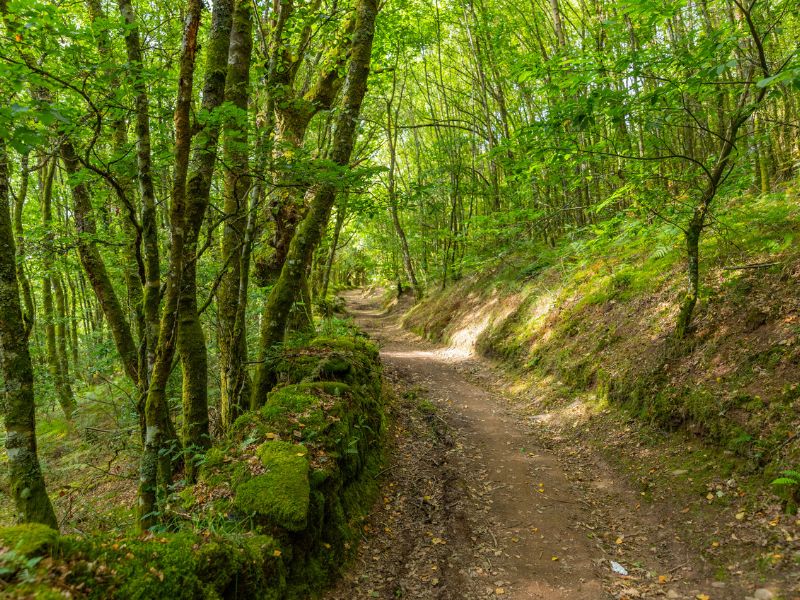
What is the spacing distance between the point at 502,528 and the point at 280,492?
286 centimetres

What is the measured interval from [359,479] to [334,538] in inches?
49.6

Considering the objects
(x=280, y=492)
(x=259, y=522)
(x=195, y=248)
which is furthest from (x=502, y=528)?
(x=195, y=248)


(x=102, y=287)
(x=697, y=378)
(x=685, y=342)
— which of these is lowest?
(x=697, y=378)

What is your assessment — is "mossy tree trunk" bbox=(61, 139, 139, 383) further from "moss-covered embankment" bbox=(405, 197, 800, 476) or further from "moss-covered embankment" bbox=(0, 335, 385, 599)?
"moss-covered embankment" bbox=(405, 197, 800, 476)

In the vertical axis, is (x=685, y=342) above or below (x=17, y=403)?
below

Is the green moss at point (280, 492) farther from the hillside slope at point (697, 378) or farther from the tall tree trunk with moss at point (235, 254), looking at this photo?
the hillside slope at point (697, 378)

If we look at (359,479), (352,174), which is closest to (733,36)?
(352,174)

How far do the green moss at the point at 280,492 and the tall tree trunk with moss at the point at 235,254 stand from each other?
2415 mm

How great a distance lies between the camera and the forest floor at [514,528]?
413 cm

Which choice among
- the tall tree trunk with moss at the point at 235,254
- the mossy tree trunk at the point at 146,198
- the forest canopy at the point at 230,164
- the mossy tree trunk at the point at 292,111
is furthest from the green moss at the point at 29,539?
the mossy tree trunk at the point at 292,111

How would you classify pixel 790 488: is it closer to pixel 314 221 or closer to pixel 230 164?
pixel 314 221

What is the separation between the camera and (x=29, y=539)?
6.93ft

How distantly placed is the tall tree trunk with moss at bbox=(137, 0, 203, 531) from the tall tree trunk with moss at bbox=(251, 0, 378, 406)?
178 cm

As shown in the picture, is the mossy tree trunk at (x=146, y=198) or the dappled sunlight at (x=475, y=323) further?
the dappled sunlight at (x=475, y=323)
